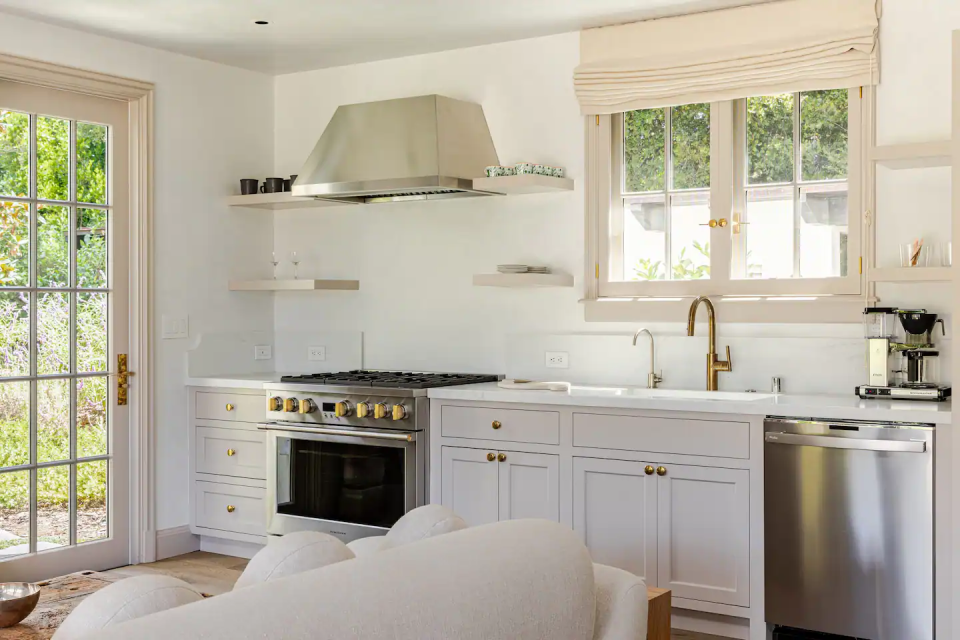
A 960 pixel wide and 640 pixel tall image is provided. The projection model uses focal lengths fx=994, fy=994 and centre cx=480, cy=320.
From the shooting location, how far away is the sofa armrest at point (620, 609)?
62.7 inches

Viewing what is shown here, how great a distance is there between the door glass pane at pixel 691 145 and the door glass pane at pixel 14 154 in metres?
2.85

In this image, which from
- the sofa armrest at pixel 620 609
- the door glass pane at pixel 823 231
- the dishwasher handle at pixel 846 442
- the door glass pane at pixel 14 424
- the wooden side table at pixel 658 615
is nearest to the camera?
the sofa armrest at pixel 620 609

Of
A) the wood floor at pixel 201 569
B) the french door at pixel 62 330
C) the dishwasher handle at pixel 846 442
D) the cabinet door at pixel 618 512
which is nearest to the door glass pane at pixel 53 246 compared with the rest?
the french door at pixel 62 330

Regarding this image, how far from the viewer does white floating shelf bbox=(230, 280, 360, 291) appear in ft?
16.5

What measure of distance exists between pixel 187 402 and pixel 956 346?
3.53m

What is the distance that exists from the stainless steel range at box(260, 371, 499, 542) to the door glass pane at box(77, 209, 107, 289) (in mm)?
950

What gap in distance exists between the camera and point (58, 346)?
4.47 meters

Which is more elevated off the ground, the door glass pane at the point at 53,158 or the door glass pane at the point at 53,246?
the door glass pane at the point at 53,158

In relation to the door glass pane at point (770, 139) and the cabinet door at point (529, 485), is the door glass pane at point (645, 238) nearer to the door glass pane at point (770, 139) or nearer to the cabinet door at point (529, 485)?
the door glass pane at point (770, 139)

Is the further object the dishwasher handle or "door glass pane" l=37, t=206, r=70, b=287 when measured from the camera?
"door glass pane" l=37, t=206, r=70, b=287

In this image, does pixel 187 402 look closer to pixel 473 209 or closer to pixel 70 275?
pixel 70 275

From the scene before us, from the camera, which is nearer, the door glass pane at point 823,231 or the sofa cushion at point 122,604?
the sofa cushion at point 122,604

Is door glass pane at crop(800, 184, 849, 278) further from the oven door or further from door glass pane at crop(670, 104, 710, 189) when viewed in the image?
the oven door

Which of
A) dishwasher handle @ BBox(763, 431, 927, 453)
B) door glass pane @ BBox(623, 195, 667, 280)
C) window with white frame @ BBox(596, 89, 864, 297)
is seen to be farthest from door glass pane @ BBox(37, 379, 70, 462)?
dishwasher handle @ BBox(763, 431, 927, 453)
